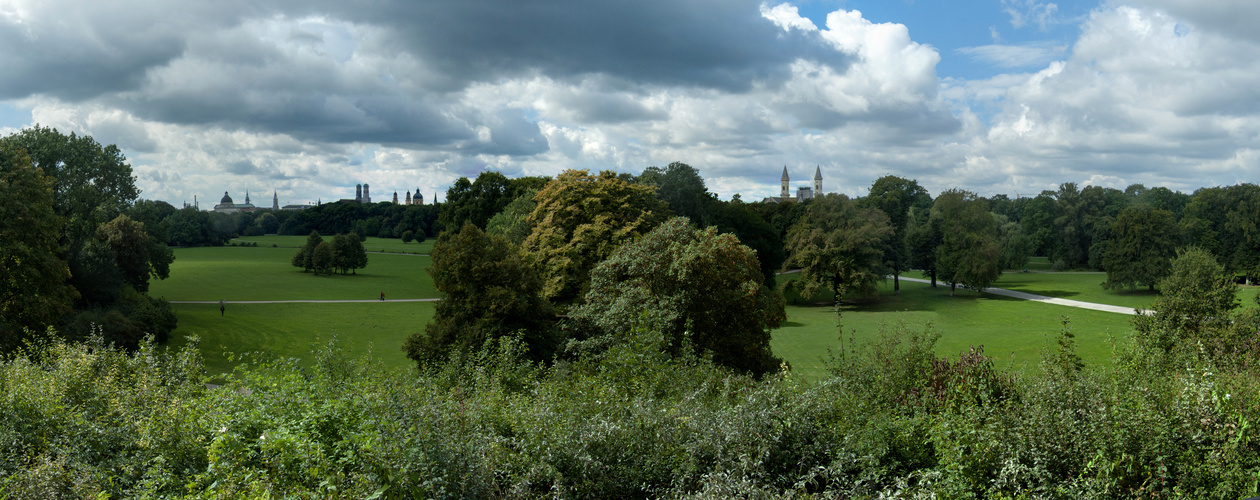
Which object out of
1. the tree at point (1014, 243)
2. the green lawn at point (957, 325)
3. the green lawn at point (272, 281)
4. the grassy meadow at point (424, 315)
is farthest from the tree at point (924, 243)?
the green lawn at point (272, 281)

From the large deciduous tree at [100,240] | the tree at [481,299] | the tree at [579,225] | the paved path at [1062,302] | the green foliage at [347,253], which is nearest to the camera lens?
the tree at [481,299]

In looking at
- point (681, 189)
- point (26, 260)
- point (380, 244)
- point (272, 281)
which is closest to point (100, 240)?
point (26, 260)

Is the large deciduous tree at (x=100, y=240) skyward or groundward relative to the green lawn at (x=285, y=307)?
skyward

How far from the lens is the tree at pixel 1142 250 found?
5262cm

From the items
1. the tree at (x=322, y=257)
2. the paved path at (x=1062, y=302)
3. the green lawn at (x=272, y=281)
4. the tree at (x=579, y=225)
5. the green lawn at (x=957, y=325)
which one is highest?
the tree at (x=579, y=225)

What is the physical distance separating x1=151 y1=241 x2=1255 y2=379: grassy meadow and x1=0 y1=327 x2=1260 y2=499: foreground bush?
12.3 meters

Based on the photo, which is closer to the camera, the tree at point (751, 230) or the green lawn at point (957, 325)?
the green lawn at point (957, 325)

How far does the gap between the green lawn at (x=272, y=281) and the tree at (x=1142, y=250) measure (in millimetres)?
53083

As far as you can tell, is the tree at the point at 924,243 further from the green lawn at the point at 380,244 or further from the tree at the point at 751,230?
the green lawn at the point at 380,244

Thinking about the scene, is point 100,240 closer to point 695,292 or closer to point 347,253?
point 347,253

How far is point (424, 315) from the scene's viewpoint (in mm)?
44906

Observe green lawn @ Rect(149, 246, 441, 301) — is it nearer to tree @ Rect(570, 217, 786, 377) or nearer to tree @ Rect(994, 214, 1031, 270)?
tree @ Rect(570, 217, 786, 377)

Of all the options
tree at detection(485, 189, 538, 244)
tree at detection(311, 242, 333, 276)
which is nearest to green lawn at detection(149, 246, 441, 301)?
tree at detection(311, 242, 333, 276)

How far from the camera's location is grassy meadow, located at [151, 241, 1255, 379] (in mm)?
33156
